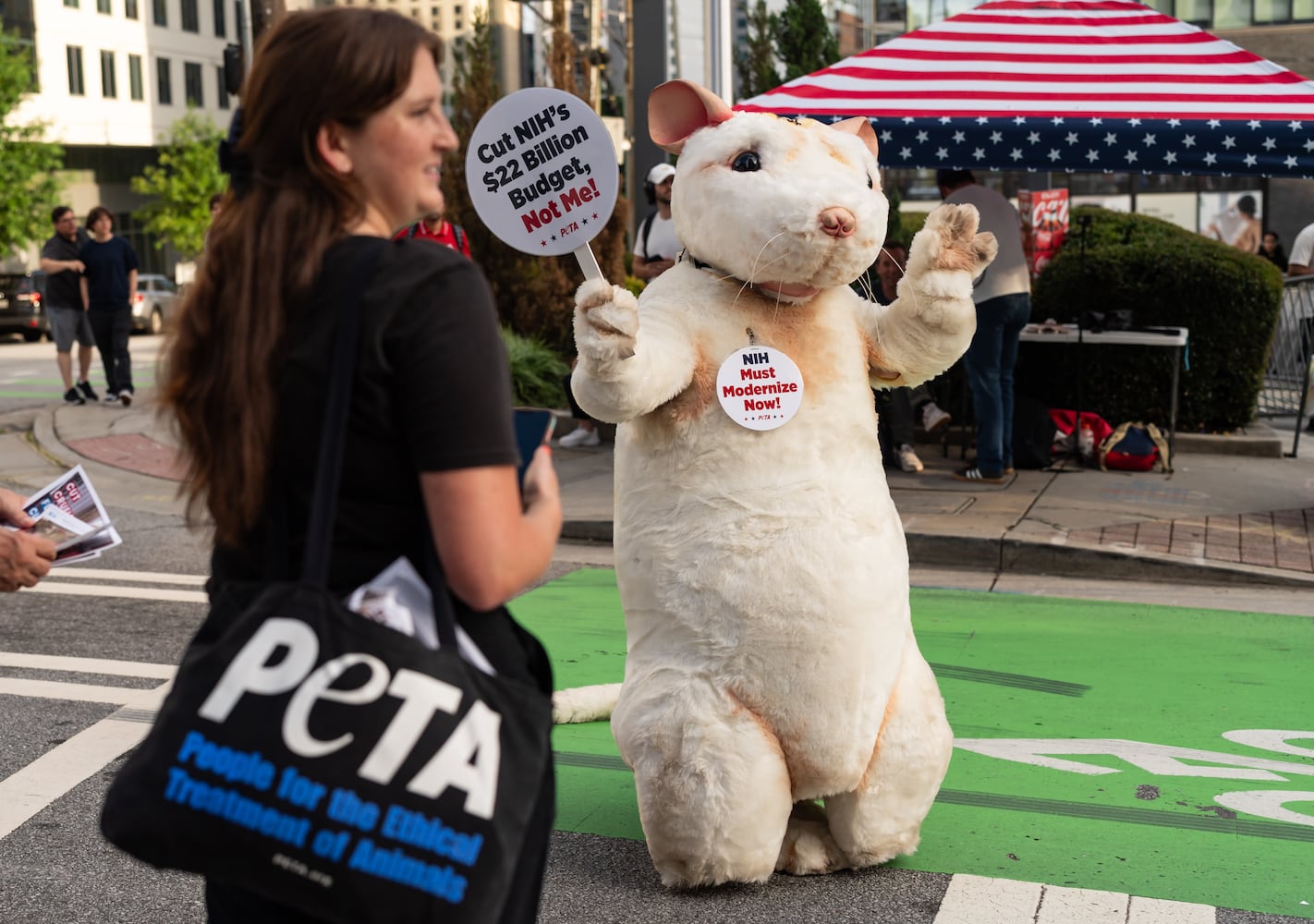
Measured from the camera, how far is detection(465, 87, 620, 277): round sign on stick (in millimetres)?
3668

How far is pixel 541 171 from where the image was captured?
3695mm

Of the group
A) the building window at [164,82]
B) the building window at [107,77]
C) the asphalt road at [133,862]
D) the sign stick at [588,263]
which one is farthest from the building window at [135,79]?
the sign stick at [588,263]

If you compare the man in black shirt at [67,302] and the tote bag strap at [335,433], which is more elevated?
the tote bag strap at [335,433]

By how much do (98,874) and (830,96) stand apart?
242 inches

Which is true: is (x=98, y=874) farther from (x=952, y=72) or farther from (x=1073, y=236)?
(x=1073, y=236)

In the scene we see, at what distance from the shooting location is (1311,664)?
5.99 metres

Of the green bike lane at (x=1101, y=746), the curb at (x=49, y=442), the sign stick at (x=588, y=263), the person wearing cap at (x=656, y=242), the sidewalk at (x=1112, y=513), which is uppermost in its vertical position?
the sign stick at (x=588, y=263)

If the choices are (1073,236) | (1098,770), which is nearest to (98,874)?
(1098,770)

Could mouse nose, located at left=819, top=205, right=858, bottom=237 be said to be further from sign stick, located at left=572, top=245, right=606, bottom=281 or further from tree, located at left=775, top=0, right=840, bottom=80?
tree, located at left=775, top=0, right=840, bottom=80

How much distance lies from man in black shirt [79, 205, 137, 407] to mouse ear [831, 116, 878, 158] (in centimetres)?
1103

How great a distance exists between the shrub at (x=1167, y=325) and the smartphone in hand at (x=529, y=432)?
9.19 meters

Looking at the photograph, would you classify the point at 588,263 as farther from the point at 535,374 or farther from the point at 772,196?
the point at 535,374

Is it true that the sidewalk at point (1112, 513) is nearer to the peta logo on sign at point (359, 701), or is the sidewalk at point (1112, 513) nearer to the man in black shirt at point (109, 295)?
the man in black shirt at point (109, 295)

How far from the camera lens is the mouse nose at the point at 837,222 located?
3734 millimetres
